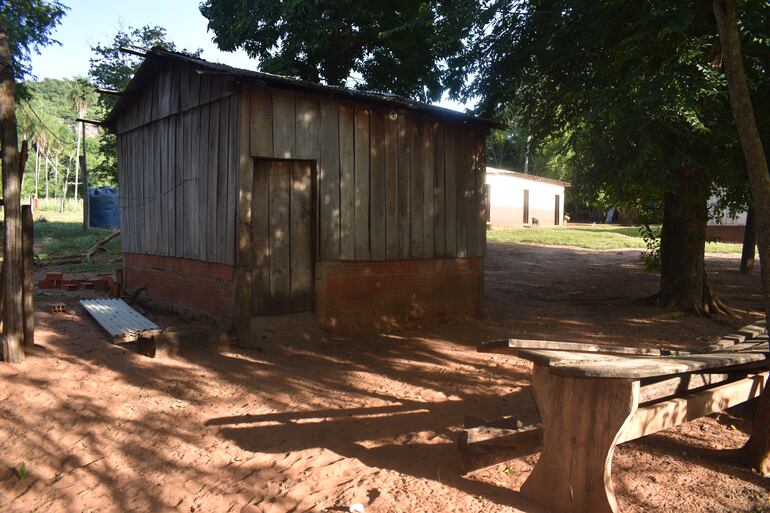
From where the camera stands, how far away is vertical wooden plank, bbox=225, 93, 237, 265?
7559mm

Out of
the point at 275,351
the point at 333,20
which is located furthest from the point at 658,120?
the point at 333,20

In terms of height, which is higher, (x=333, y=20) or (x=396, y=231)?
(x=333, y=20)

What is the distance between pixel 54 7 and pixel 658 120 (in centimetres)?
1772

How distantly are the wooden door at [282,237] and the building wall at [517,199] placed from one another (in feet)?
75.2

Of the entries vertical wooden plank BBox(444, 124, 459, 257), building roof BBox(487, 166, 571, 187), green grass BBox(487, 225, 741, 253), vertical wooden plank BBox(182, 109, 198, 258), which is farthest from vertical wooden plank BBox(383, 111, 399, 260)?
building roof BBox(487, 166, 571, 187)

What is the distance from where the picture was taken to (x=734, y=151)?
8695 mm

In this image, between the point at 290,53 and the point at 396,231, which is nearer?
the point at 396,231

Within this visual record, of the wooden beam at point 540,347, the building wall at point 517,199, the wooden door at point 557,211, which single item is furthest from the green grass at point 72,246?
the wooden door at point 557,211

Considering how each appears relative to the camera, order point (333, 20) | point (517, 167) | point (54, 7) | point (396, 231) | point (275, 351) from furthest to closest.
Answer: point (517, 167) < point (54, 7) < point (333, 20) < point (396, 231) < point (275, 351)

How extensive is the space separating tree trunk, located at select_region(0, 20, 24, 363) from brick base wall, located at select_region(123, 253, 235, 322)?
2.45m

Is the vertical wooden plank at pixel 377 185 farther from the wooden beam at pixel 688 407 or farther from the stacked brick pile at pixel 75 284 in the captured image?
the stacked brick pile at pixel 75 284

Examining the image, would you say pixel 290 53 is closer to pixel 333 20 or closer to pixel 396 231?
pixel 333 20

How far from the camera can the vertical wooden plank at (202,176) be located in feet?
27.7

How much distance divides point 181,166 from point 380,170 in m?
3.38
